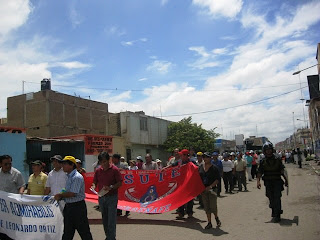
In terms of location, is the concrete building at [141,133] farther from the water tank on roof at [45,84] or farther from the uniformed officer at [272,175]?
the uniformed officer at [272,175]

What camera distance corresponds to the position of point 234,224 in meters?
7.97

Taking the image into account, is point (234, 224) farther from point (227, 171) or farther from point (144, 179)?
point (227, 171)

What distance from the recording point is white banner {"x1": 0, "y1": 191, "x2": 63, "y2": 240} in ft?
18.5

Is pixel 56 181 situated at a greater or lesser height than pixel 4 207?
greater

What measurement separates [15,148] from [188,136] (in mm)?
24823

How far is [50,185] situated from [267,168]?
17.7ft

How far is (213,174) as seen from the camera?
26.8 ft

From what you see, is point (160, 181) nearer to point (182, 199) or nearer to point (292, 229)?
point (182, 199)

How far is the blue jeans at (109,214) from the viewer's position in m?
5.95

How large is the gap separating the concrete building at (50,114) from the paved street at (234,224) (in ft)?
88.8

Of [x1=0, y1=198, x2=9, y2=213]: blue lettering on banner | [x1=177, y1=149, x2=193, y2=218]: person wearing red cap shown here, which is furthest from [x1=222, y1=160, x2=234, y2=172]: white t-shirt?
[x1=0, y1=198, x2=9, y2=213]: blue lettering on banner

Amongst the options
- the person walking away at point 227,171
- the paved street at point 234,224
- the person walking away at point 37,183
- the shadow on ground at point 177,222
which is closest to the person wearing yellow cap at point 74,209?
the person walking away at point 37,183

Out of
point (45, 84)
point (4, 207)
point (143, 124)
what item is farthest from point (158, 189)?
point (45, 84)

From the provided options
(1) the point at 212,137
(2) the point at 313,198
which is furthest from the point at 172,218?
(1) the point at 212,137
